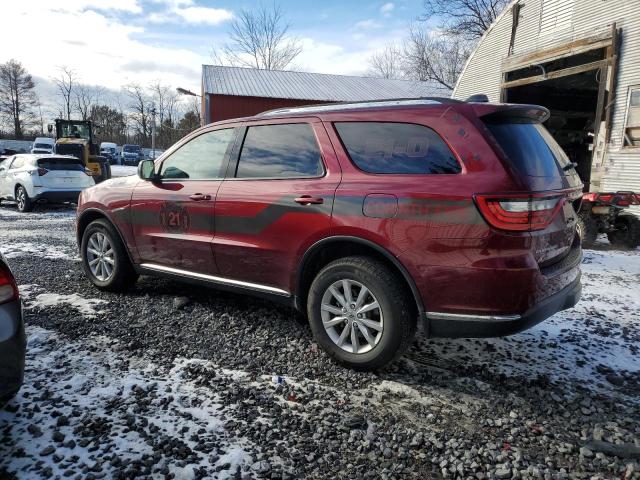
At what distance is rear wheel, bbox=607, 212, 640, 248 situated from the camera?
8602 millimetres

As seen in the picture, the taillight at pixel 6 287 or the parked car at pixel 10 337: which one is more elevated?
the taillight at pixel 6 287

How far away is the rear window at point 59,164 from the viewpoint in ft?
39.5

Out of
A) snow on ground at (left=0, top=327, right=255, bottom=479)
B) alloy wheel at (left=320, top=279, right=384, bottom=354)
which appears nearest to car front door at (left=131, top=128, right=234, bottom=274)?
snow on ground at (left=0, top=327, right=255, bottom=479)

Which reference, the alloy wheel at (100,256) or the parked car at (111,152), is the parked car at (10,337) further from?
the parked car at (111,152)

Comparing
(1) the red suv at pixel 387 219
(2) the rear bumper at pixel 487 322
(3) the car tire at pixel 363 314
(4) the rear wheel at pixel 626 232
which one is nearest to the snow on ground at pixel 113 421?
(3) the car tire at pixel 363 314

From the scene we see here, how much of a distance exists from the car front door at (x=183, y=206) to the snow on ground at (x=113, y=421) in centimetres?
115

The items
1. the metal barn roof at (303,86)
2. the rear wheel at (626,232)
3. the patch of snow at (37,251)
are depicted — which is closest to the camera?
the patch of snow at (37,251)

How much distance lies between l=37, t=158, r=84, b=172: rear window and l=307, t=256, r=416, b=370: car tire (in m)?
11.5

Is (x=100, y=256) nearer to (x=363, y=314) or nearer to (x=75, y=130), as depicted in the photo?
(x=363, y=314)

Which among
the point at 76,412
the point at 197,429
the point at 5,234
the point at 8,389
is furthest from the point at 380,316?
the point at 5,234

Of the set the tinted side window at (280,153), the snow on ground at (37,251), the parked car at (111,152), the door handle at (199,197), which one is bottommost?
the snow on ground at (37,251)

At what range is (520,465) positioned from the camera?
2.31 metres

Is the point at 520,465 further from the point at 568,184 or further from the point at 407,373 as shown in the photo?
the point at 568,184

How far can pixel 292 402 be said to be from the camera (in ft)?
9.34
